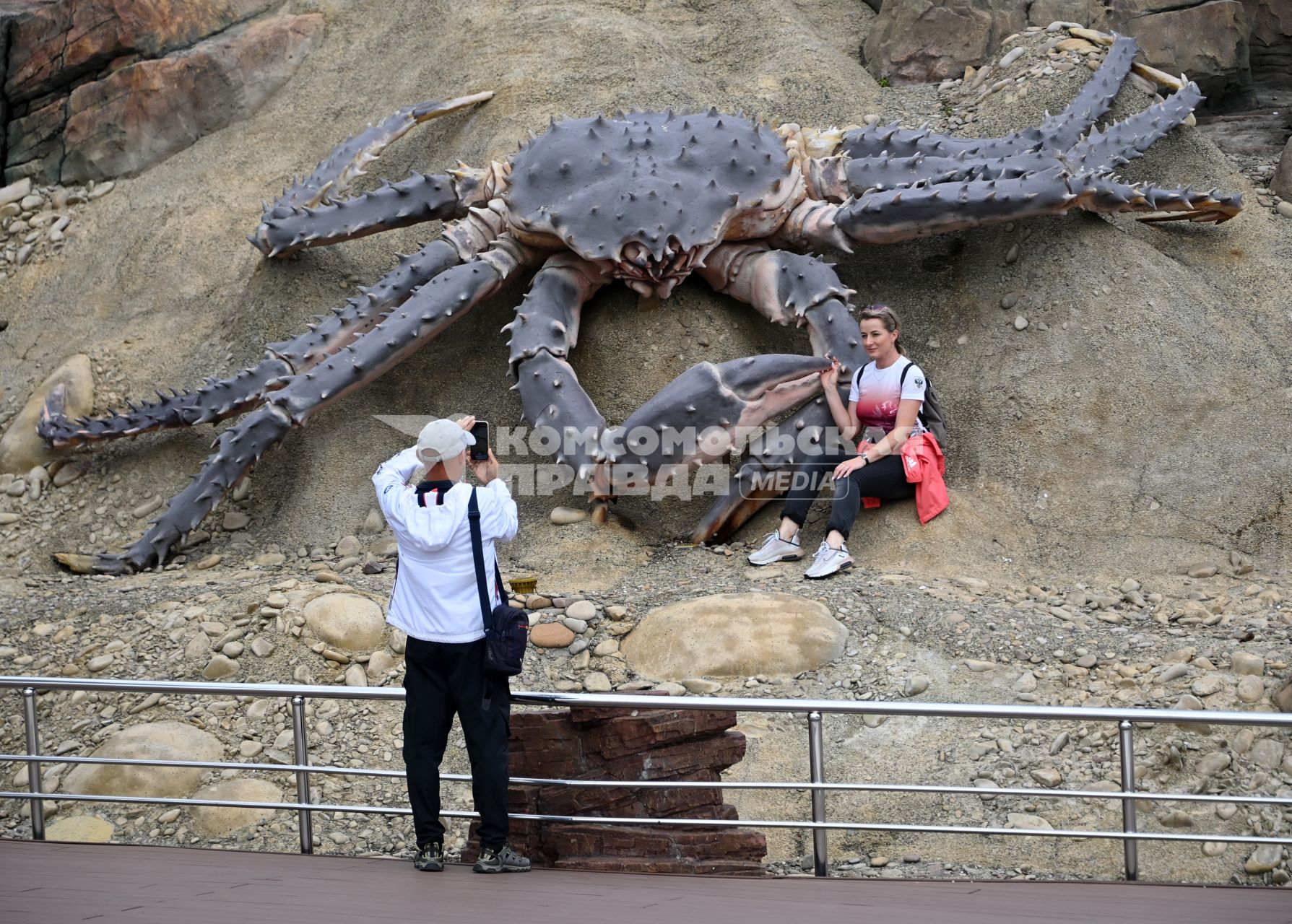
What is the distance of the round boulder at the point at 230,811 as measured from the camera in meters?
4.94

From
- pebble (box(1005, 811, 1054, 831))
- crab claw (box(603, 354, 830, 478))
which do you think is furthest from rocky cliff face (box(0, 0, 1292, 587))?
pebble (box(1005, 811, 1054, 831))

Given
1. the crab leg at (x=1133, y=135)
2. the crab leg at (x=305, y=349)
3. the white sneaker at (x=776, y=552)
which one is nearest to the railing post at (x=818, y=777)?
the white sneaker at (x=776, y=552)

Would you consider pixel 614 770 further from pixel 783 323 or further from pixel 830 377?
pixel 783 323

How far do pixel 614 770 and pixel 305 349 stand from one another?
398cm

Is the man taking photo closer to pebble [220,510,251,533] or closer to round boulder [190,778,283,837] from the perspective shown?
round boulder [190,778,283,837]

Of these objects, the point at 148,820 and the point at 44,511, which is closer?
the point at 148,820

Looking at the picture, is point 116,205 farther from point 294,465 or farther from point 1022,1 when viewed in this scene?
point 1022,1

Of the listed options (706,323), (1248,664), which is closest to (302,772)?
(1248,664)

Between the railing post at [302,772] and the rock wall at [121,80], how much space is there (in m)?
7.69

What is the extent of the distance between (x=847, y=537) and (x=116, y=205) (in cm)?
680

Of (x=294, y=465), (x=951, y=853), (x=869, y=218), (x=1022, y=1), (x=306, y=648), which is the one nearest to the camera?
(x=951, y=853)

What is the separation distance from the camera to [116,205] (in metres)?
10.0

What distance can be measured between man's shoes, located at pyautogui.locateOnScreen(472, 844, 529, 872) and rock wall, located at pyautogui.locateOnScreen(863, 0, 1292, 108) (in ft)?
25.5

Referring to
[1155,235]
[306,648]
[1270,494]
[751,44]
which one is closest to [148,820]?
[306,648]
